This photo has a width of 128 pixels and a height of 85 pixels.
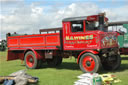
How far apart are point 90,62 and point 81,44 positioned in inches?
40.2

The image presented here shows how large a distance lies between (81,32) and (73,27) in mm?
628

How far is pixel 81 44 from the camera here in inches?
368

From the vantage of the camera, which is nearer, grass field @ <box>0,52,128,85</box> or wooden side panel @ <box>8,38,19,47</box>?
grass field @ <box>0,52,128,85</box>

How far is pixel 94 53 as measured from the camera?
28.7 feet

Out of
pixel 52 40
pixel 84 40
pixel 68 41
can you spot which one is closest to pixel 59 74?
pixel 68 41

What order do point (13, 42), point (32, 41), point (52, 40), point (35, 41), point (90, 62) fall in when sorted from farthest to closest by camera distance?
point (13, 42)
point (32, 41)
point (35, 41)
point (52, 40)
point (90, 62)

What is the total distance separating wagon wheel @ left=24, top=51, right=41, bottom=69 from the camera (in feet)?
36.6

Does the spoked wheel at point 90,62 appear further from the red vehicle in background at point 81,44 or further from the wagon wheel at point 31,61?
the wagon wheel at point 31,61

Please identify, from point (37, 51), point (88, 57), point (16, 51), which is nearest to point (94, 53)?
point (88, 57)

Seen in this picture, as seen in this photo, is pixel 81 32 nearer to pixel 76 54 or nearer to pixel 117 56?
pixel 76 54

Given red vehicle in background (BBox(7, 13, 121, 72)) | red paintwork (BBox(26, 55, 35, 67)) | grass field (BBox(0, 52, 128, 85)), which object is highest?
red vehicle in background (BBox(7, 13, 121, 72))

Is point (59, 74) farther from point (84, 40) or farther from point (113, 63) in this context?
point (113, 63)

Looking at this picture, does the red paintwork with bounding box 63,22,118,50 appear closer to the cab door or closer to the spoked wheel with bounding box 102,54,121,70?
the cab door

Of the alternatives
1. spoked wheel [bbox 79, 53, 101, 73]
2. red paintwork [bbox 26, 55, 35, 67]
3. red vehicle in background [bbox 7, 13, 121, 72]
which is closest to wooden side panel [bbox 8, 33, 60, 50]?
red vehicle in background [bbox 7, 13, 121, 72]
